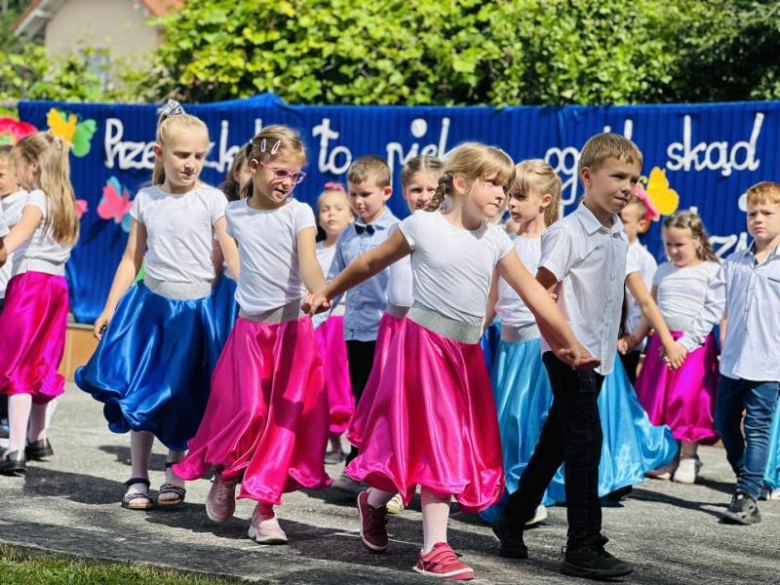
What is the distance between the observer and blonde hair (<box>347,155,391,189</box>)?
7.28 meters

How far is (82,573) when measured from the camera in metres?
4.70

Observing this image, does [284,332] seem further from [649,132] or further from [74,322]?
[74,322]

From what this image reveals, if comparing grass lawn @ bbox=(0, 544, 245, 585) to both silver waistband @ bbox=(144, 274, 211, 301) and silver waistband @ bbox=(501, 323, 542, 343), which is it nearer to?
silver waistband @ bbox=(144, 274, 211, 301)

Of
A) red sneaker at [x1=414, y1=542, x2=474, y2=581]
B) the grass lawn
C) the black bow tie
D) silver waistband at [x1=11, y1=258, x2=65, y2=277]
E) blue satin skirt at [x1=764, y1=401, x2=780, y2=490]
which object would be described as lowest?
the grass lawn

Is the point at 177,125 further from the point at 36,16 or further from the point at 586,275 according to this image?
the point at 36,16

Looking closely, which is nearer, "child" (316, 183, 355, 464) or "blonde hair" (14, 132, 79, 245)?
"blonde hair" (14, 132, 79, 245)

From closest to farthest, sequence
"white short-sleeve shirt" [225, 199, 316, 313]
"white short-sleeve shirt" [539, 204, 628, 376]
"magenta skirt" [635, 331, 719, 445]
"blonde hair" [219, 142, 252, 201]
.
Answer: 1. "white short-sleeve shirt" [539, 204, 628, 376]
2. "white short-sleeve shirt" [225, 199, 316, 313]
3. "blonde hair" [219, 142, 252, 201]
4. "magenta skirt" [635, 331, 719, 445]

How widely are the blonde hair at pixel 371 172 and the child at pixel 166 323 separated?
989 mm

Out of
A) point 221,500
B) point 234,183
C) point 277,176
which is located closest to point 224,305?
point 234,183

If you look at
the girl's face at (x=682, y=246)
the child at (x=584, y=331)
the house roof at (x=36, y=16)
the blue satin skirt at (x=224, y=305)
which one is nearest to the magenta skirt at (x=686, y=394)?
the girl's face at (x=682, y=246)

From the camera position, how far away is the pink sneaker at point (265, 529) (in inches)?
219

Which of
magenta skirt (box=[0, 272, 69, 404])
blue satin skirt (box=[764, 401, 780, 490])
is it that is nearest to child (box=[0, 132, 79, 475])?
magenta skirt (box=[0, 272, 69, 404])

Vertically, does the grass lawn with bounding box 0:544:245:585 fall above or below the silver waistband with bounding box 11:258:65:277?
below

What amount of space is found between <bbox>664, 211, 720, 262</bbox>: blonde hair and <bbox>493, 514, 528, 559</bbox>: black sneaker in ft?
12.0
